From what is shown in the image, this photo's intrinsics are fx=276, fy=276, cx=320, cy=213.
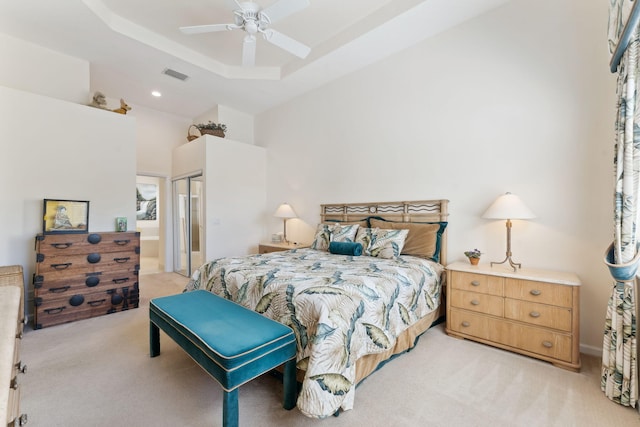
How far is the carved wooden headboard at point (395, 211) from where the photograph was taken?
3244 mm

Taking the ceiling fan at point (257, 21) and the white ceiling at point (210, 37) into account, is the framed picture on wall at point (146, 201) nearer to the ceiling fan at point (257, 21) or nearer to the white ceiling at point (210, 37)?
the white ceiling at point (210, 37)

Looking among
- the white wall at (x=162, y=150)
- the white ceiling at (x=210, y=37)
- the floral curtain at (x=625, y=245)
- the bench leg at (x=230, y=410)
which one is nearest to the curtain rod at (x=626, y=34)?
the floral curtain at (x=625, y=245)

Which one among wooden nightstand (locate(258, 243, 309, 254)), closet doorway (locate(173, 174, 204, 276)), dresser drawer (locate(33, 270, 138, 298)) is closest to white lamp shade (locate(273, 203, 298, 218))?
wooden nightstand (locate(258, 243, 309, 254))

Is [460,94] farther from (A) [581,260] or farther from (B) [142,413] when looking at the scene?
(B) [142,413]

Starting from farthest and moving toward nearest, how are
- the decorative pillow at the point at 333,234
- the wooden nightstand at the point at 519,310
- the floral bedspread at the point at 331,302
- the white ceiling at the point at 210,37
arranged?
the decorative pillow at the point at 333,234
the white ceiling at the point at 210,37
the wooden nightstand at the point at 519,310
the floral bedspread at the point at 331,302

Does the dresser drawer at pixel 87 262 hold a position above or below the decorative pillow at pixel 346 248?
below

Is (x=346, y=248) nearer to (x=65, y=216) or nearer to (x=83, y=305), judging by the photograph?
(x=83, y=305)

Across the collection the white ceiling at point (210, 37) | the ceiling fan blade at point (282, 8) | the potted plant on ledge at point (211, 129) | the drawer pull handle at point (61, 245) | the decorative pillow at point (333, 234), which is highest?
the white ceiling at point (210, 37)

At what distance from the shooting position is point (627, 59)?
1787mm

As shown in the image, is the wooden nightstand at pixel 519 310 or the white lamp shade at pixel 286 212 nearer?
the wooden nightstand at pixel 519 310

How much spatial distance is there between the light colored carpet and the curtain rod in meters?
2.32

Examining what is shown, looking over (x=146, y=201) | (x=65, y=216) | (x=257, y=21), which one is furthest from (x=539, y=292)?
(x=146, y=201)

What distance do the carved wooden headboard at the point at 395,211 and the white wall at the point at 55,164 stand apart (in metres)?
2.98

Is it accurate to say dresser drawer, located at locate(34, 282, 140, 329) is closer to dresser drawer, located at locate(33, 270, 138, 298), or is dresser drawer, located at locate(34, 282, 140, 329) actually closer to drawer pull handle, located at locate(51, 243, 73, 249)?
dresser drawer, located at locate(33, 270, 138, 298)
